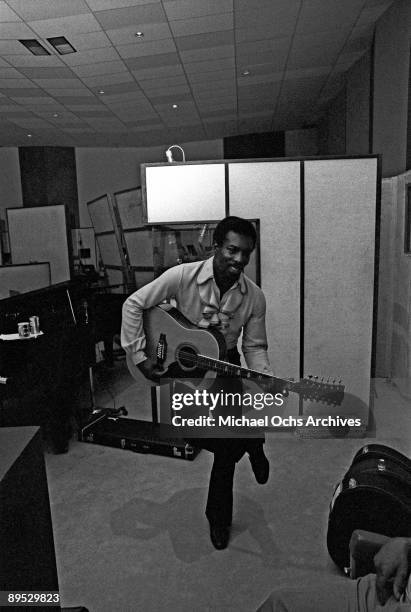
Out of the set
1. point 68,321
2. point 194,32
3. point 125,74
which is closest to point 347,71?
point 194,32

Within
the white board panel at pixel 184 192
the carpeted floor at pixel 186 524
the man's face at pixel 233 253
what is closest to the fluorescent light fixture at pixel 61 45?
the white board panel at pixel 184 192

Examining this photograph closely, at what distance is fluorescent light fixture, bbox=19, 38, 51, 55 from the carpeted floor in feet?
13.1

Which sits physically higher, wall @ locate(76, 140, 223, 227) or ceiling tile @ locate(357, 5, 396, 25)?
ceiling tile @ locate(357, 5, 396, 25)

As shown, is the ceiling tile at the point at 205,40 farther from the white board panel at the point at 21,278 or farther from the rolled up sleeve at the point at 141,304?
the rolled up sleeve at the point at 141,304

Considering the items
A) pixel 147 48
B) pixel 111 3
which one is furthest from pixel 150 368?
pixel 147 48

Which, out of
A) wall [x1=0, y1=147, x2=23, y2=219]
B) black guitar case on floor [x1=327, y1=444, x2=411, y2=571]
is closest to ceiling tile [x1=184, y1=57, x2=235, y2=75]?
black guitar case on floor [x1=327, y1=444, x2=411, y2=571]

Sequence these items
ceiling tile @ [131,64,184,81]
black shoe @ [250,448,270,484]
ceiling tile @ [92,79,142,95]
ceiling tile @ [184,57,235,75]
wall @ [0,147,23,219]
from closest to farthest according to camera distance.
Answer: black shoe @ [250,448,270,484]
ceiling tile @ [184,57,235,75]
ceiling tile @ [131,64,184,81]
ceiling tile @ [92,79,142,95]
wall @ [0,147,23,219]

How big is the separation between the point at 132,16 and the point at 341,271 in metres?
3.07

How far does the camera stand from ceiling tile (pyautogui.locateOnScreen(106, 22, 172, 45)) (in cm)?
447

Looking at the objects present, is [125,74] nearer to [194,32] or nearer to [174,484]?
[194,32]

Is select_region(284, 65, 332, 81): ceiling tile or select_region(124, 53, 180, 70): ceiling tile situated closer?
select_region(124, 53, 180, 70): ceiling tile

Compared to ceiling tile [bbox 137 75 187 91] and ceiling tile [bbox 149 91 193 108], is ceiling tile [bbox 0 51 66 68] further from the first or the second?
ceiling tile [bbox 149 91 193 108]

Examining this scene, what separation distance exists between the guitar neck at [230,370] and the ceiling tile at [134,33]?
3566 millimetres

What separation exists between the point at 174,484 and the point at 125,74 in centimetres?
491
